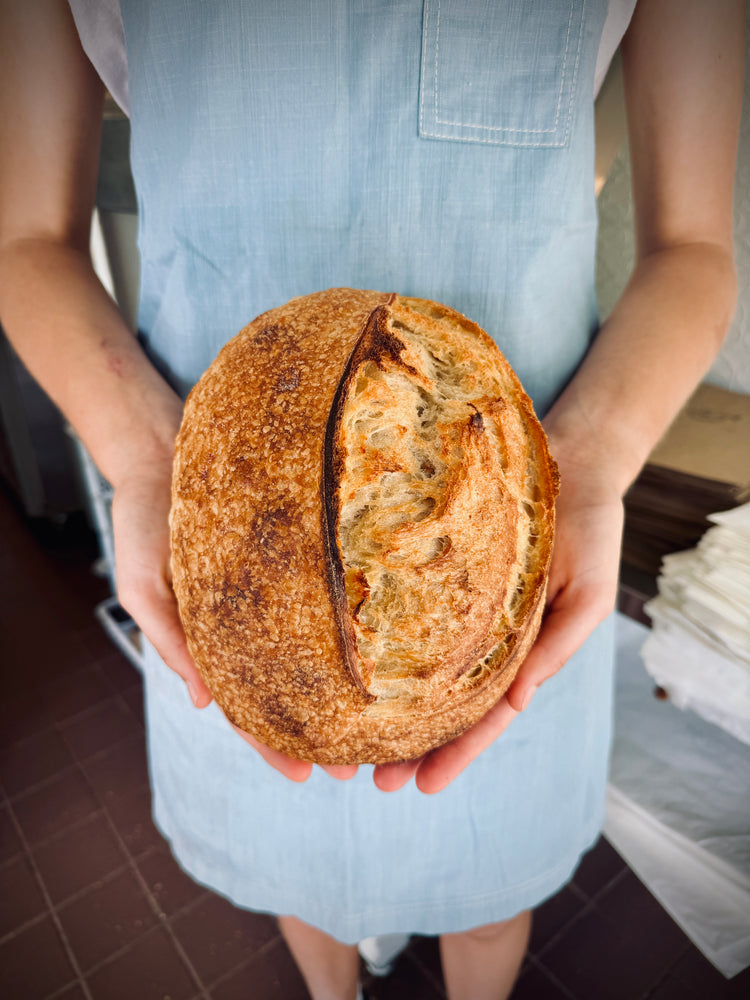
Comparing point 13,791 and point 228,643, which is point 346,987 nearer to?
point 228,643

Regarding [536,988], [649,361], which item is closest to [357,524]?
[649,361]

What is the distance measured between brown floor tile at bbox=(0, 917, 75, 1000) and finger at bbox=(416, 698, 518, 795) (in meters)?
1.65

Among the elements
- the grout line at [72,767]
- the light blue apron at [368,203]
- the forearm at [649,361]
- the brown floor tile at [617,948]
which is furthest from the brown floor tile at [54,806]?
the forearm at [649,361]

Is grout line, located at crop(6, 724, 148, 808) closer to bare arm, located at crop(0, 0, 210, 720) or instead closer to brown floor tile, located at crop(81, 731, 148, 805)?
brown floor tile, located at crop(81, 731, 148, 805)

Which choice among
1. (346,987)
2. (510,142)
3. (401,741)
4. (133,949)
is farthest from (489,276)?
(133,949)

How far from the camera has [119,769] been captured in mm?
2287

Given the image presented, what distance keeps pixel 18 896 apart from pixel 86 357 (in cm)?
191

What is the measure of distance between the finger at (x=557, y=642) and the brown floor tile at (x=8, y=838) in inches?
81.4

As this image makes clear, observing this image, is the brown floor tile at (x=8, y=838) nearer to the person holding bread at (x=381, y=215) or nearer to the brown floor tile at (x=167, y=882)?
the brown floor tile at (x=167, y=882)

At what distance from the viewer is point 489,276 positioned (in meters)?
0.87

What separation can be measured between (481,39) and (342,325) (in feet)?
1.36

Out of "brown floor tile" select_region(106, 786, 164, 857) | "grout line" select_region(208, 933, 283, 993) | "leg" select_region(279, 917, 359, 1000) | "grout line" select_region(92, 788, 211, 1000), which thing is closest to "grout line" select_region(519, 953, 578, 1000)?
"leg" select_region(279, 917, 359, 1000)

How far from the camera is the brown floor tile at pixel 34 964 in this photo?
1.71 meters

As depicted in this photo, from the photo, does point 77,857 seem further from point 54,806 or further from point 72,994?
point 72,994
